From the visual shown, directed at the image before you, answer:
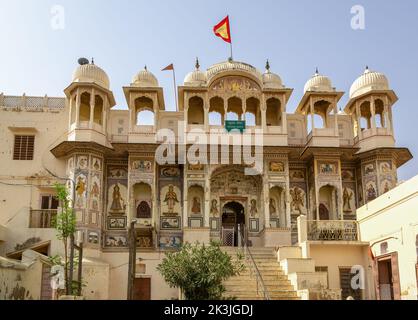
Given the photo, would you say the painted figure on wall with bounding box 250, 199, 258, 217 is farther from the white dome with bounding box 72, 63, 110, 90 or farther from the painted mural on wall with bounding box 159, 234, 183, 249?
the white dome with bounding box 72, 63, 110, 90

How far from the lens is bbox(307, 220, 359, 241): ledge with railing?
73.8 ft

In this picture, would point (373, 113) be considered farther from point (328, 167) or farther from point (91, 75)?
point (91, 75)

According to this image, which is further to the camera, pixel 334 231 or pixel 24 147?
pixel 24 147

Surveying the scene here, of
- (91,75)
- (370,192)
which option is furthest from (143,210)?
(370,192)

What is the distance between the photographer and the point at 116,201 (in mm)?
25172

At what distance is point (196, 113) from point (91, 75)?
552 cm

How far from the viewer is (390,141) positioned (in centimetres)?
2577

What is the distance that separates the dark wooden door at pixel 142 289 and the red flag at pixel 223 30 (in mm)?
12703

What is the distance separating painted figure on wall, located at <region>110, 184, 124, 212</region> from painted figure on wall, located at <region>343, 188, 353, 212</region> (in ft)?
34.7

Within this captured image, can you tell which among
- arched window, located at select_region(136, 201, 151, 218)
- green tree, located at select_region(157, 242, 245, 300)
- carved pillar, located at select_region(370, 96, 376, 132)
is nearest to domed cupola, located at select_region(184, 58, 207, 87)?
arched window, located at select_region(136, 201, 151, 218)
